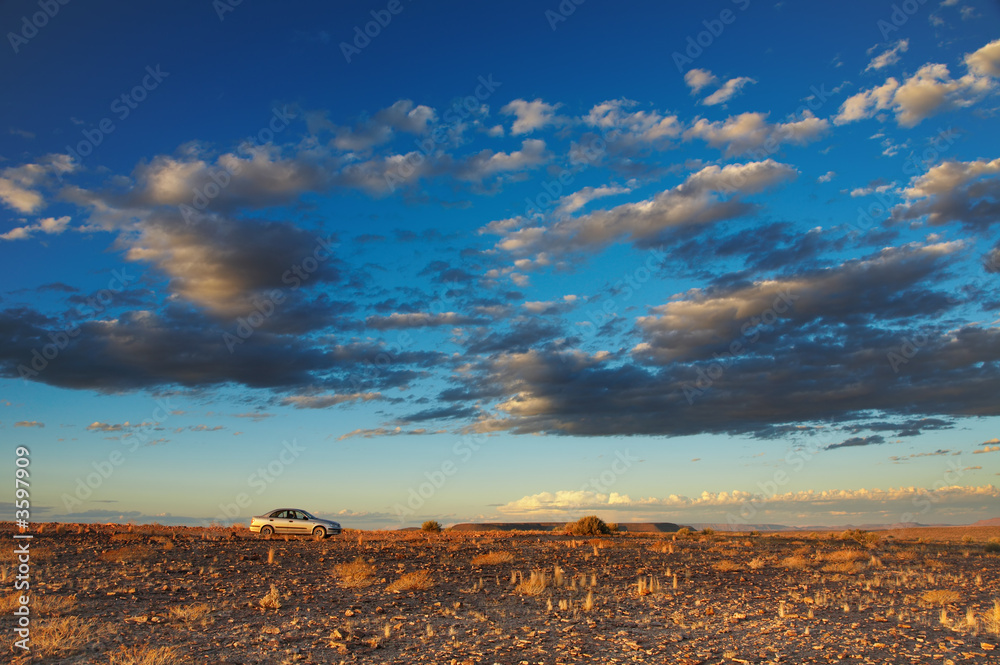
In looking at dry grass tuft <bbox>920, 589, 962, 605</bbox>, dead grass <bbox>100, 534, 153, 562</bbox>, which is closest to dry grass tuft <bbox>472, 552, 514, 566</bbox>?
dead grass <bbox>100, 534, 153, 562</bbox>

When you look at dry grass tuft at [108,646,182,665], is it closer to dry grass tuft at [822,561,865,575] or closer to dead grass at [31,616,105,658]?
dead grass at [31,616,105,658]

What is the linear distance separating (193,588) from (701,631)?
1228 centimetres

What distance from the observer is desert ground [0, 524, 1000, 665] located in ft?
35.6

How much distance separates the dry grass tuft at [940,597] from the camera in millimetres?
16172

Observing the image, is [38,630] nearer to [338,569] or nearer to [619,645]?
[338,569]

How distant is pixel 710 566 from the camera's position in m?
24.1

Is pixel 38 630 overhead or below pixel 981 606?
overhead

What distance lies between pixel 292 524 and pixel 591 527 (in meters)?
25.7

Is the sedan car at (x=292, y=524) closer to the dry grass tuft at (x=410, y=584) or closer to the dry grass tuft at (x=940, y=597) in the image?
the dry grass tuft at (x=410, y=584)

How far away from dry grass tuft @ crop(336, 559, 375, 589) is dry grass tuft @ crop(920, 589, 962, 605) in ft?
47.8

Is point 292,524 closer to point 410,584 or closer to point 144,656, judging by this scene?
point 410,584

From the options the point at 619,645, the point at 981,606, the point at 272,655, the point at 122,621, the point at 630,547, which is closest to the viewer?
the point at 272,655

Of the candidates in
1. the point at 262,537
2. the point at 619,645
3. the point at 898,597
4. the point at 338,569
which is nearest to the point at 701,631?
the point at 619,645

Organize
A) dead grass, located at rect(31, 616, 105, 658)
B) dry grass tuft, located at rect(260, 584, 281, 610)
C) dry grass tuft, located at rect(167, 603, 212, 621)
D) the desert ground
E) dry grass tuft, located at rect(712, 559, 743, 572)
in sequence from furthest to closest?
dry grass tuft, located at rect(712, 559, 743, 572)
dry grass tuft, located at rect(260, 584, 281, 610)
dry grass tuft, located at rect(167, 603, 212, 621)
the desert ground
dead grass, located at rect(31, 616, 105, 658)
